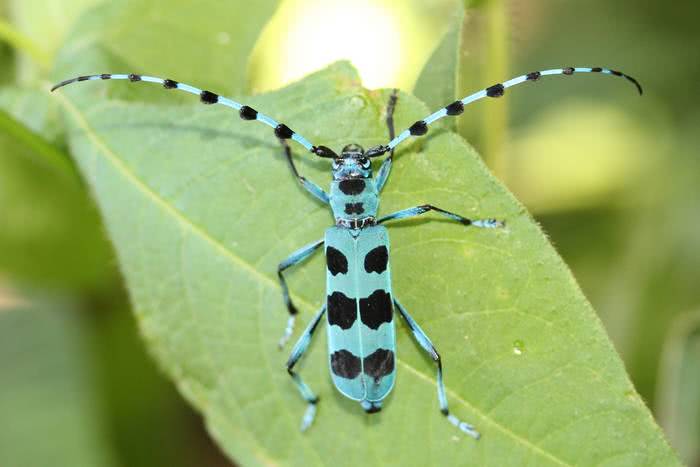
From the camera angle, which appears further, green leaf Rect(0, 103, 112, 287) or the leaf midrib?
green leaf Rect(0, 103, 112, 287)

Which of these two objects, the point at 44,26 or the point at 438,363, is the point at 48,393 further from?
the point at 438,363

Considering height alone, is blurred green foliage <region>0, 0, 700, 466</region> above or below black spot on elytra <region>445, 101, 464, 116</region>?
below

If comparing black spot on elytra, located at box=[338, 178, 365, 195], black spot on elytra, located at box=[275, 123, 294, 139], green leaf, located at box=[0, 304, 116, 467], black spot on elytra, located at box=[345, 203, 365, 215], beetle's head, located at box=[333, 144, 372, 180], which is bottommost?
green leaf, located at box=[0, 304, 116, 467]

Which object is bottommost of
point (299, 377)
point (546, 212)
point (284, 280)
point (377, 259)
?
point (546, 212)

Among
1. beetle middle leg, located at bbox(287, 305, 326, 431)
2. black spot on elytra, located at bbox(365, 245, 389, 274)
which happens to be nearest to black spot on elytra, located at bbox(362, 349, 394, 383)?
beetle middle leg, located at bbox(287, 305, 326, 431)

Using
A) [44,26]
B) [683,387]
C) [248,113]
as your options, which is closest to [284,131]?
[248,113]

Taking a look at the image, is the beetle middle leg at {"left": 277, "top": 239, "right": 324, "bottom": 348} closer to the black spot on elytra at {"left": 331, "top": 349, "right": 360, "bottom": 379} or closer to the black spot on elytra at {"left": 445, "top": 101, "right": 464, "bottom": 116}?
the black spot on elytra at {"left": 331, "top": 349, "right": 360, "bottom": 379}
